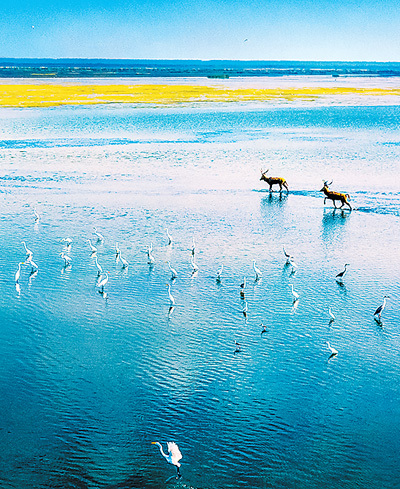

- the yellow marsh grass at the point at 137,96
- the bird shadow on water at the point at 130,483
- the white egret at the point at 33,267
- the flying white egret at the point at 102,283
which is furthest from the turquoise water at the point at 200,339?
the yellow marsh grass at the point at 137,96

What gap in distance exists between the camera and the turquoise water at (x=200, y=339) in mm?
10320

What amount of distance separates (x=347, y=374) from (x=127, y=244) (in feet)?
36.0

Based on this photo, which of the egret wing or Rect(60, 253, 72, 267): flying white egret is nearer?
the egret wing

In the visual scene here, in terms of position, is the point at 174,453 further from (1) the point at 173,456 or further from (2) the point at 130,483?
(2) the point at 130,483

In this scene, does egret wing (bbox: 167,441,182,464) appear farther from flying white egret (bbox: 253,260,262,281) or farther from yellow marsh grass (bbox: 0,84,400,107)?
yellow marsh grass (bbox: 0,84,400,107)

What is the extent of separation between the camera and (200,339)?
1435 cm

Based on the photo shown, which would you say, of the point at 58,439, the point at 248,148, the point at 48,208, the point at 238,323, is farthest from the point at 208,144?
the point at 58,439

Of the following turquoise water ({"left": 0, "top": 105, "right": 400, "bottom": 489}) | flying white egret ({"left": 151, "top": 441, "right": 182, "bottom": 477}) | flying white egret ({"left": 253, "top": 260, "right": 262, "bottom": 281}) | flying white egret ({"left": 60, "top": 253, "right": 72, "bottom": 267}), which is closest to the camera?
Result: flying white egret ({"left": 151, "top": 441, "right": 182, "bottom": 477})

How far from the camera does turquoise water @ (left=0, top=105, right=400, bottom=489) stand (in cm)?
1032

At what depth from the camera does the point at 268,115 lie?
219 ft

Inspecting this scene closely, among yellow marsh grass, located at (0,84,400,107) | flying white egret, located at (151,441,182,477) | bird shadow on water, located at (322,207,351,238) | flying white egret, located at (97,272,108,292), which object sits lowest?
flying white egret, located at (151,441,182,477)

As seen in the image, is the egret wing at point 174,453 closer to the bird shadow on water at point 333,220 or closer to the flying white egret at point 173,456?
the flying white egret at point 173,456

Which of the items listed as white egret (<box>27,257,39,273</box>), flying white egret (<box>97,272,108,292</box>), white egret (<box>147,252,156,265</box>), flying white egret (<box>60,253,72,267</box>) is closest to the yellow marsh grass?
flying white egret (<box>60,253,72,267</box>)

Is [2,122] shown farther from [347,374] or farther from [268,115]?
[347,374]
